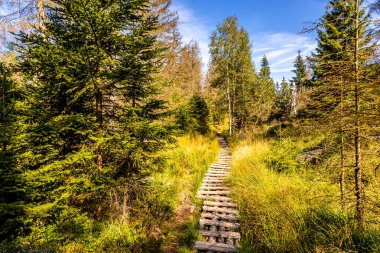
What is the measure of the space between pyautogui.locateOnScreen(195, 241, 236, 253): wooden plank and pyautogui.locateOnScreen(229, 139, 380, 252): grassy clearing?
298mm

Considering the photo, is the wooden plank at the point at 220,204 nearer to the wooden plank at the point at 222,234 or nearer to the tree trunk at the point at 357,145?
the wooden plank at the point at 222,234

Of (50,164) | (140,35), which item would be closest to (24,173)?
(50,164)

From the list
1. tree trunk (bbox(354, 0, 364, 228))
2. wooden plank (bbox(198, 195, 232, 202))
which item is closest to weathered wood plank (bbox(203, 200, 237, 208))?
wooden plank (bbox(198, 195, 232, 202))

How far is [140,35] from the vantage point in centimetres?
488

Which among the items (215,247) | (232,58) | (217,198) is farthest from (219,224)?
(232,58)

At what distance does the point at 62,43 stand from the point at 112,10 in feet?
4.46

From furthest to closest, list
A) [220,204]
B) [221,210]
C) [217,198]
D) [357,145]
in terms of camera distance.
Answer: [217,198], [220,204], [221,210], [357,145]

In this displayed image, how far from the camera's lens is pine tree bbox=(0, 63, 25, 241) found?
10.7 feet

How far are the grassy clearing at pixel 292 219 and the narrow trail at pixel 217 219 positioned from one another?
273 millimetres

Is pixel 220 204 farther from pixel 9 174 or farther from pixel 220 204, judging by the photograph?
pixel 9 174

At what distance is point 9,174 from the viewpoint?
3346 millimetres

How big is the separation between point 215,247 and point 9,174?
14.2ft

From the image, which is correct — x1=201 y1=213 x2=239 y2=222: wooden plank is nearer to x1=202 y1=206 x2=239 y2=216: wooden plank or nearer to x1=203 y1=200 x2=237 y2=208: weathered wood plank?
x1=202 y1=206 x2=239 y2=216: wooden plank

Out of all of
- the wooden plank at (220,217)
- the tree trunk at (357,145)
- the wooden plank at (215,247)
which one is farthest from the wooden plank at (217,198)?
the tree trunk at (357,145)
